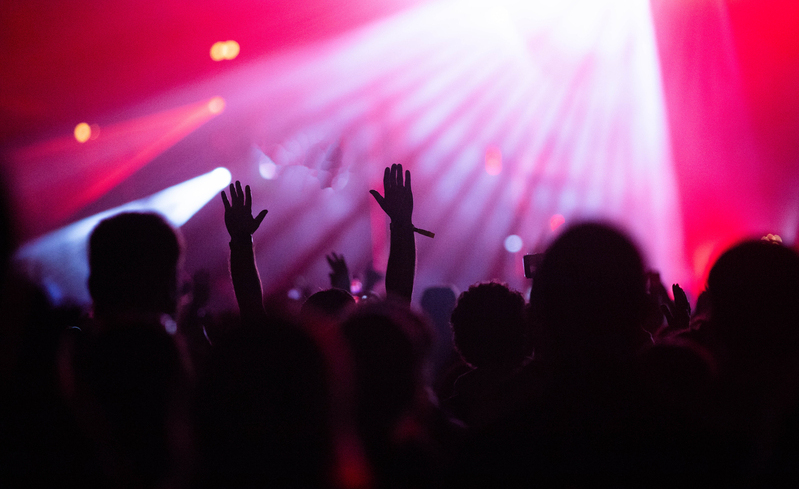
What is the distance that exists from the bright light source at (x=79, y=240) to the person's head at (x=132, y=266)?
5.87m

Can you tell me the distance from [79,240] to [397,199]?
23.9ft

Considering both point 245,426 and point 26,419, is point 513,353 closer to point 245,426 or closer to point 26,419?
point 245,426

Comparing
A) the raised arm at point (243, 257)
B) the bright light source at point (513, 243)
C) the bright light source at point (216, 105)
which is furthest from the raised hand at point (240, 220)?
the bright light source at point (513, 243)

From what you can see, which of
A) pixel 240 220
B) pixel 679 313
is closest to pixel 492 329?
pixel 240 220

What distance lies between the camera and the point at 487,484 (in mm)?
1028

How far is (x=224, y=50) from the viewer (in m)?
6.88

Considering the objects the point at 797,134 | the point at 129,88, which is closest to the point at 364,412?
the point at 129,88

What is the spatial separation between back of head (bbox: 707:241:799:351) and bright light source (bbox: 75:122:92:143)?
7904 millimetres

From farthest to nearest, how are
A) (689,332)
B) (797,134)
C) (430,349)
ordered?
(797,134), (689,332), (430,349)

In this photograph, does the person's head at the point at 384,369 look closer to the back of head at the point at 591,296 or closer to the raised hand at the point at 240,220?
the back of head at the point at 591,296

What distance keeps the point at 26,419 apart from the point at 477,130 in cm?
966

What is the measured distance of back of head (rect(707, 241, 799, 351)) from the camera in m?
1.26

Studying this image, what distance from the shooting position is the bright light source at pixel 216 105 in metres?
7.98

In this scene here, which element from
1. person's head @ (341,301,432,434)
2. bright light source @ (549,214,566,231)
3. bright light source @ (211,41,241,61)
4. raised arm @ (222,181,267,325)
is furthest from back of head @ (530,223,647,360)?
bright light source @ (549,214,566,231)
